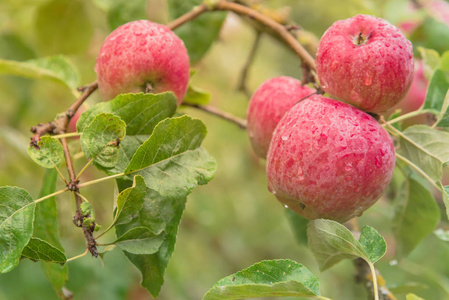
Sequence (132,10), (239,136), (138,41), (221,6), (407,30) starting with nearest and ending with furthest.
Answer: (138,41) → (221,6) → (132,10) → (407,30) → (239,136)

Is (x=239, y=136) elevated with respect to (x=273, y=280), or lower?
lower

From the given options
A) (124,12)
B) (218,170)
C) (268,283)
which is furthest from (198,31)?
(218,170)

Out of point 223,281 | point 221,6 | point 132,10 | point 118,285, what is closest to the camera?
point 223,281

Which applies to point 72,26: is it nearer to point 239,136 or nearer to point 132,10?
point 132,10

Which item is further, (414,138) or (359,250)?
(414,138)

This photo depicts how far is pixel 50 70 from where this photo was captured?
40.8 inches

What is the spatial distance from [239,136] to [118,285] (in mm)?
759

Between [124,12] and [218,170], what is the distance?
1.15m

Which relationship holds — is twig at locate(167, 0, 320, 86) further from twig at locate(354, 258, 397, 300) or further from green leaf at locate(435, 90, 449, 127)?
twig at locate(354, 258, 397, 300)

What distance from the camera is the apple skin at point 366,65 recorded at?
720mm

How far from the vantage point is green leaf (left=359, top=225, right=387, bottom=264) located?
2.33ft

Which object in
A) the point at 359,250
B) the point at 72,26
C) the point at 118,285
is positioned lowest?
the point at 118,285

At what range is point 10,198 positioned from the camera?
70cm

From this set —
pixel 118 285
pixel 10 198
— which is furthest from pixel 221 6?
pixel 118 285
